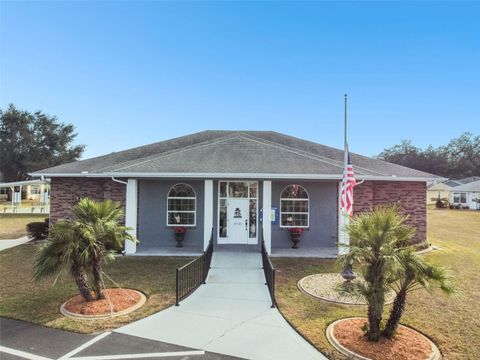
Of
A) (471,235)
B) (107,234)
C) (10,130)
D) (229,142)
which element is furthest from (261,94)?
(10,130)

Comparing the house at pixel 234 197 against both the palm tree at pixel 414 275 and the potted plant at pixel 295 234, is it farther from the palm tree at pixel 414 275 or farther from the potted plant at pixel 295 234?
the palm tree at pixel 414 275

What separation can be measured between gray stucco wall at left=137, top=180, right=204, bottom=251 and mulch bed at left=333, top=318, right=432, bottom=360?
29.4 ft

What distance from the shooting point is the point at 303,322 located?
644 centimetres

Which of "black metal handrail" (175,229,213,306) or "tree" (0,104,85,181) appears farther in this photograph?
"tree" (0,104,85,181)

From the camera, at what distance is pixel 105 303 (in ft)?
23.8

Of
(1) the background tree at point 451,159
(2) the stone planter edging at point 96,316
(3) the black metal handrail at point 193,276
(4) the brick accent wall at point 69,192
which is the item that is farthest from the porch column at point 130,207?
(1) the background tree at point 451,159

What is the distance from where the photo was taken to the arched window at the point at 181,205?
14148 mm

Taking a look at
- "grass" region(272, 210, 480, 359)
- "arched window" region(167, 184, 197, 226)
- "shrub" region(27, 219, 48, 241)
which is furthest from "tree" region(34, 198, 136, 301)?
"shrub" region(27, 219, 48, 241)

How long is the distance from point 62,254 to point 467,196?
4858 centimetres

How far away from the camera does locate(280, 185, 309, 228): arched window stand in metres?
14.2

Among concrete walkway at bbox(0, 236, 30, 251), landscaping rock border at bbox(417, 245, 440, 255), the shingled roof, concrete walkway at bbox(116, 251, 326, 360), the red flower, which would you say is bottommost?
concrete walkway at bbox(116, 251, 326, 360)

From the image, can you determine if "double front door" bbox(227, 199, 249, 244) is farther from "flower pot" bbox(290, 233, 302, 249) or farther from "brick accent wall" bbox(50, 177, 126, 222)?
"brick accent wall" bbox(50, 177, 126, 222)

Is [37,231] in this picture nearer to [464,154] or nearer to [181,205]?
[181,205]

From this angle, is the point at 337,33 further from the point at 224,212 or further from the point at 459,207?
the point at 459,207
